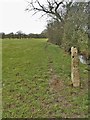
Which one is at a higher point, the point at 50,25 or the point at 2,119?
the point at 50,25

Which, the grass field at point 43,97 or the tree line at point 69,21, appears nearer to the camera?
the grass field at point 43,97

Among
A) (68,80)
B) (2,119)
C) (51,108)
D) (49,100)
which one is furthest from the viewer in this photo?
(68,80)

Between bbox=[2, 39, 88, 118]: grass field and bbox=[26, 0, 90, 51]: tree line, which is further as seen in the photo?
bbox=[26, 0, 90, 51]: tree line

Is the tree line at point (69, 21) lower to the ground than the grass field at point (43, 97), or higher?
higher

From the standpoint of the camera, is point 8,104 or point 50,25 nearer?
point 8,104

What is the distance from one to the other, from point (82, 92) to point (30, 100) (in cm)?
182

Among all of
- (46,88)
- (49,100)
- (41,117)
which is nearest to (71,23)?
(46,88)

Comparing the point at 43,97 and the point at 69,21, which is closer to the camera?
the point at 43,97

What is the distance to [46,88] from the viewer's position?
8305 mm

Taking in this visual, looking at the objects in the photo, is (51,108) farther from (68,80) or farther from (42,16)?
(42,16)

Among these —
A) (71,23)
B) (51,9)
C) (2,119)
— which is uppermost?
(51,9)

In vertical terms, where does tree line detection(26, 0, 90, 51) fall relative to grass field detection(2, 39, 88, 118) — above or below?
above

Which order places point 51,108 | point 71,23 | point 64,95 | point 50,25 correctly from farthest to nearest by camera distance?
point 50,25 → point 71,23 → point 64,95 → point 51,108

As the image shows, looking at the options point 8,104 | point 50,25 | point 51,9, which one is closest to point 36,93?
point 8,104
